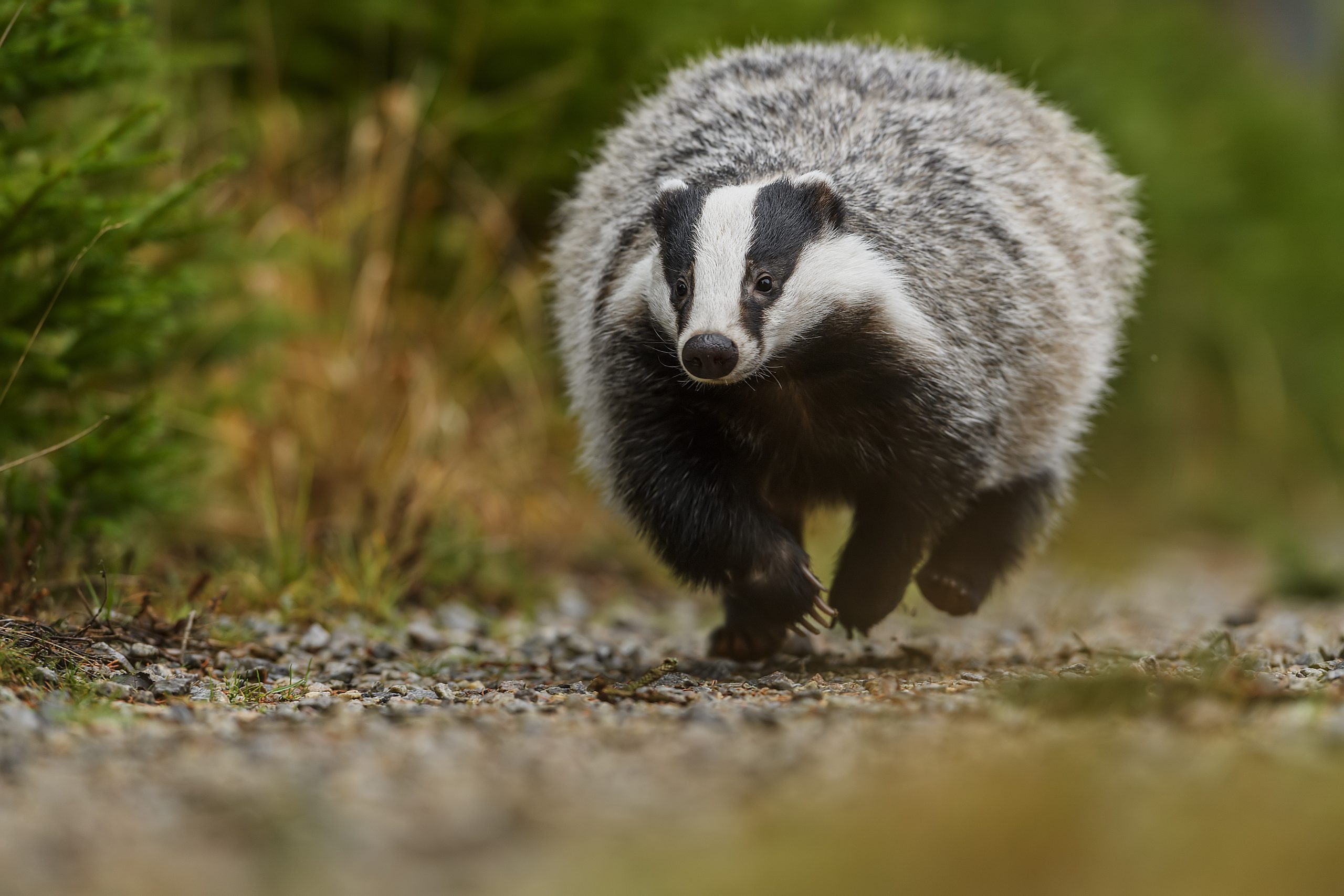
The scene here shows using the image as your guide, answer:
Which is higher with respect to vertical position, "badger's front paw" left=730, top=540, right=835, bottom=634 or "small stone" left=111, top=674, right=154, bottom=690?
"badger's front paw" left=730, top=540, right=835, bottom=634

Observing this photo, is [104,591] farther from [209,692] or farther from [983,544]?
[983,544]

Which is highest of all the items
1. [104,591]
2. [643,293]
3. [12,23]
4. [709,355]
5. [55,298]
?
[12,23]

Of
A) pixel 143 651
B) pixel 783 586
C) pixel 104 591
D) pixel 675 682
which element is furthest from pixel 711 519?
pixel 104 591

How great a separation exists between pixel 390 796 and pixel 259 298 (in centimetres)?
475

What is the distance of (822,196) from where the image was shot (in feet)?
15.7

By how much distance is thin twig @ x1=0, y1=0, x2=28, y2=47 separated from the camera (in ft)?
15.4

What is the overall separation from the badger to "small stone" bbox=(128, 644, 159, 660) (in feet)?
5.30

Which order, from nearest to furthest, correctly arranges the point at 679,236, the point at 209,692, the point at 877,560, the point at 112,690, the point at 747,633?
the point at 112,690, the point at 209,692, the point at 679,236, the point at 877,560, the point at 747,633

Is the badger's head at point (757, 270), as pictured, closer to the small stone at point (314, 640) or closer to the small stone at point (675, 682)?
the small stone at point (675, 682)

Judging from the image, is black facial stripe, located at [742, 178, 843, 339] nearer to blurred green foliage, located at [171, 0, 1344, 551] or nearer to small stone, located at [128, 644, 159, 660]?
small stone, located at [128, 644, 159, 660]

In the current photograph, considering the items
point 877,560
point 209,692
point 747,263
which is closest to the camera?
point 209,692

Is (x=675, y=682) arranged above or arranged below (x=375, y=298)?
below

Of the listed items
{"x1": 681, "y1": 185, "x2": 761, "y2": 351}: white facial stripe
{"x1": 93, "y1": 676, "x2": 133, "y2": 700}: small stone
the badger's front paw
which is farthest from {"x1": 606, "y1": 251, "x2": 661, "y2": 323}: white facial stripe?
{"x1": 93, "y1": 676, "x2": 133, "y2": 700}: small stone

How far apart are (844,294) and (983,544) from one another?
60.2 inches
